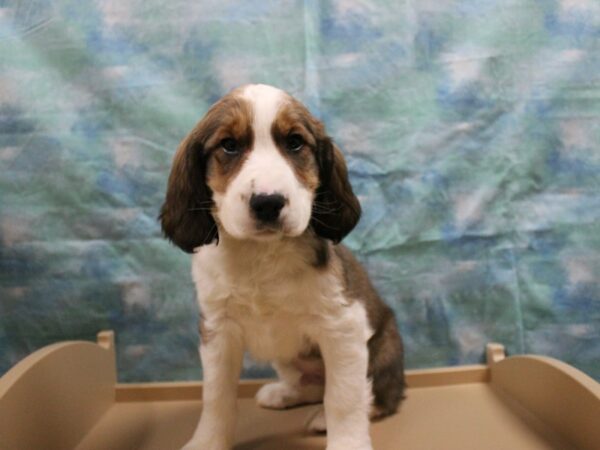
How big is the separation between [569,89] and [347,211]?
144 cm

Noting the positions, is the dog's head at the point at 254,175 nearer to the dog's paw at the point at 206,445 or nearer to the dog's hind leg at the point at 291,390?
the dog's paw at the point at 206,445

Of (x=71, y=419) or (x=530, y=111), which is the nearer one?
(x=71, y=419)

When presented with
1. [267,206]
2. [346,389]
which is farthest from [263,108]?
[346,389]

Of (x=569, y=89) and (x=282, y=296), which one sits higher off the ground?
(x=569, y=89)

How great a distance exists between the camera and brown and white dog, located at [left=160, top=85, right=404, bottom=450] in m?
1.86

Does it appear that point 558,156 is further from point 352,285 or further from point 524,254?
point 352,285

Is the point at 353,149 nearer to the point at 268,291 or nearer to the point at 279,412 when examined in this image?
the point at 268,291

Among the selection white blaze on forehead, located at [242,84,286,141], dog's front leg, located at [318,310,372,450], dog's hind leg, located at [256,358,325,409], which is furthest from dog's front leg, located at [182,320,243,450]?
white blaze on forehead, located at [242,84,286,141]

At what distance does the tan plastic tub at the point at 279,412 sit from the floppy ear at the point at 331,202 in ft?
2.73

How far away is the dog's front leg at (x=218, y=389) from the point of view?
213 centimetres

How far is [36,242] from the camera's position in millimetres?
2869

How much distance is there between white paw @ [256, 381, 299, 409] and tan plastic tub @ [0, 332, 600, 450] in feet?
0.12

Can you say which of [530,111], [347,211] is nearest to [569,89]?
[530,111]

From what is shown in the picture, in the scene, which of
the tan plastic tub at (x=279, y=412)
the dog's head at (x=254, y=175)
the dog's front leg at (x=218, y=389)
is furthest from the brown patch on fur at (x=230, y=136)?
the tan plastic tub at (x=279, y=412)
